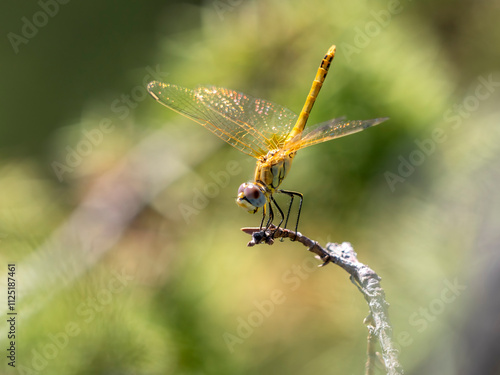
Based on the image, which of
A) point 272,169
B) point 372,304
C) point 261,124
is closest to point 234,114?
point 261,124

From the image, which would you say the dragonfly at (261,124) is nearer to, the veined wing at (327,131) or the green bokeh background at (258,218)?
the veined wing at (327,131)

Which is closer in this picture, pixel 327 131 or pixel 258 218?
pixel 327 131

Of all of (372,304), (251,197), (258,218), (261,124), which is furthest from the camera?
(258,218)

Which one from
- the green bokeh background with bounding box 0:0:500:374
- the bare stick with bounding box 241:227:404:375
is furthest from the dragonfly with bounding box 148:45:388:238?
the bare stick with bounding box 241:227:404:375

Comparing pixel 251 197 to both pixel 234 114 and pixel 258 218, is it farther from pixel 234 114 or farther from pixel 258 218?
pixel 258 218

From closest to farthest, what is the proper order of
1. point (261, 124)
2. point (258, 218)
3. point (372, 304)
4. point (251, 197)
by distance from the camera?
point (372, 304)
point (251, 197)
point (261, 124)
point (258, 218)

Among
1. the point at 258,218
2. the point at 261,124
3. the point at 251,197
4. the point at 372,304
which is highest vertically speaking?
the point at 261,124
